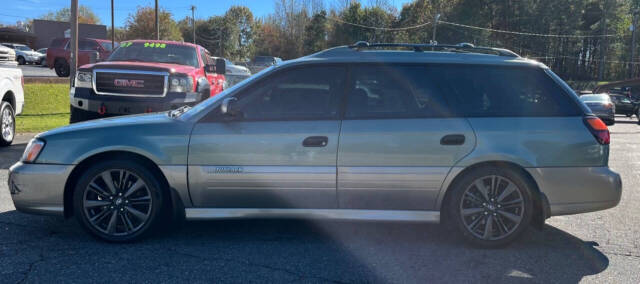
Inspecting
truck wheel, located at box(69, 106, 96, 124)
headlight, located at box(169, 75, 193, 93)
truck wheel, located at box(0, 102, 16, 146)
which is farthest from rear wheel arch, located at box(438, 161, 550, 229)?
truck wheel, located at box(0, 102, 16, 146)

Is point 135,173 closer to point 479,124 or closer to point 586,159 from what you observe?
point 479,124

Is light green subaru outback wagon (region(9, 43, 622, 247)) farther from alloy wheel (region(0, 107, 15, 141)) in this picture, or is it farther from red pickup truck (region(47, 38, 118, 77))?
red pickup truck (region(47, 38, 118, 77))

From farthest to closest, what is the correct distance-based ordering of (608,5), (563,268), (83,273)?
(608,5) < (563,268) < (83,273)

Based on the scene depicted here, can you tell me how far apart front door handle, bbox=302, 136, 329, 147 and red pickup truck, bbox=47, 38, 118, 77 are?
21.1 metres

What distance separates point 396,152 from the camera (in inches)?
171

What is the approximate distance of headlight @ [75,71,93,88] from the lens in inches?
352

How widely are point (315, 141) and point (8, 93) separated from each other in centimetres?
759

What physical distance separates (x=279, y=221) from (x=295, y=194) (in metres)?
0.93

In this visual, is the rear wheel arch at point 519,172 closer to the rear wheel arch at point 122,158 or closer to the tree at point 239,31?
the rear wheel arch at point 122,158

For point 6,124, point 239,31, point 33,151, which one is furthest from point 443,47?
point 239,31

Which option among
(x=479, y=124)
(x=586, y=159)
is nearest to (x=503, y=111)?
(x=479, y=124)

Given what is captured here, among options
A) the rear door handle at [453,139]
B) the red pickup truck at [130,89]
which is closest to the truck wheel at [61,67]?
the red pickup truck at [130,89]

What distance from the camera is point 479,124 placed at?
4434 mm

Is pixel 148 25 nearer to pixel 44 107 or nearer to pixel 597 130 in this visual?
pixel 44 107
